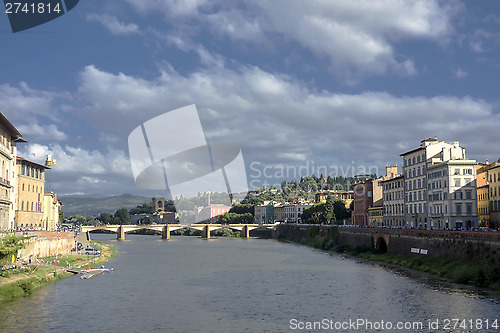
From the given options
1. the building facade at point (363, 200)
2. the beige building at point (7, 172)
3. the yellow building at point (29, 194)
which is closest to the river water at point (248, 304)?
the beige building at point (7, 172)

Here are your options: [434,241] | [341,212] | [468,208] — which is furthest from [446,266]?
[341,212]

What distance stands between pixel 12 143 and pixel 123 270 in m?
31.5

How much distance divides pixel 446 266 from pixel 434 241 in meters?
9.18

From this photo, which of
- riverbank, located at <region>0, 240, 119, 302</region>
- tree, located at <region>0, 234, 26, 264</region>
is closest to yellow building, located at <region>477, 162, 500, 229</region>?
riverbank, located at <region>0, 240, 119, 302</region>

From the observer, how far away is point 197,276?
67.3 m

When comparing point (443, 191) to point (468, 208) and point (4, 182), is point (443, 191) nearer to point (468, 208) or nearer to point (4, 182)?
point (468, 208)

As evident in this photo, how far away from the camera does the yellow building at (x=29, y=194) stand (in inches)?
3563

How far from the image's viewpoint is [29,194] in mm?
95625

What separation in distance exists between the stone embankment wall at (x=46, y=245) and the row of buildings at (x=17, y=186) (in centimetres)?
512

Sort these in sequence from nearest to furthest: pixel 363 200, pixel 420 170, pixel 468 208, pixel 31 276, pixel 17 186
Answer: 1. pixel 31 276
2. pixel 17 186
3. pixel 468 208
4. pixel 420 170
5. pixel 363 200

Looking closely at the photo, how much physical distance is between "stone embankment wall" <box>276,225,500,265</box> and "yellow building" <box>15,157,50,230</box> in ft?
219

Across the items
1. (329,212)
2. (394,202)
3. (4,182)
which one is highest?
(4,182)

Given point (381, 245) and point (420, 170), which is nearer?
point (381, 245)

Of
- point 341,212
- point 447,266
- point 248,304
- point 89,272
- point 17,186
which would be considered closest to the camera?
point 248,304
